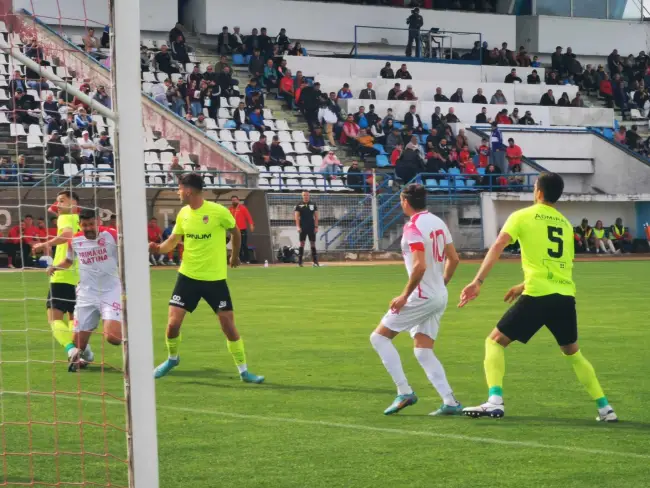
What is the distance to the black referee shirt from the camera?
32375 millimetres

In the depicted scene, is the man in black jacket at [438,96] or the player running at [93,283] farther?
the man in black jacket at [438,96]

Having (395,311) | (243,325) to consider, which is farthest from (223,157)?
(395,311)

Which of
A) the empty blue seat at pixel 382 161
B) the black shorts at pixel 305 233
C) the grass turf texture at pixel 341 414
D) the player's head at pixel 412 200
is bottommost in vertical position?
the black shorts at pixel 305 233

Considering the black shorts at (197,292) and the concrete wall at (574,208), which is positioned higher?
the black shorts at (197,292)

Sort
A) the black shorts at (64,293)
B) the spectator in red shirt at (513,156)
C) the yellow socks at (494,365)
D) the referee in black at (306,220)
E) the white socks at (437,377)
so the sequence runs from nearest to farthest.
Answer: the yellow socks at (494,365), the white socks at (437,377), the black shorts at (64,293), the referee in black at (306,220), the spectator in red shirt at (513,156)

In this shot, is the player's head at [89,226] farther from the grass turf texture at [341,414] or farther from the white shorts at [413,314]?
the white shorts at [413,314]

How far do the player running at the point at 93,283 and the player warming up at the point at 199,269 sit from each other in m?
0.64

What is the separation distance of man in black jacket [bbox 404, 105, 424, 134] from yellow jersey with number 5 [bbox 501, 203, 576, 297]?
1271 inches

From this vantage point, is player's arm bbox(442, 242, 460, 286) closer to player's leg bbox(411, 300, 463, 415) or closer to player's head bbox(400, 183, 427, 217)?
player's leg bbox(411, 300, 463, 415)

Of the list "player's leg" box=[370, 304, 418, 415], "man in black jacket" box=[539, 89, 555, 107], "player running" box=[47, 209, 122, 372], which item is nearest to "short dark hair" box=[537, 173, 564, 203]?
"player's leg" box=[370, 304, 418, 415]

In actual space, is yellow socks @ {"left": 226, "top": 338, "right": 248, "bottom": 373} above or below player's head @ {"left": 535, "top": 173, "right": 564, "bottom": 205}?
below

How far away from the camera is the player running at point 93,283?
11906 mm

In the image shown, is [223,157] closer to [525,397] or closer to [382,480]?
[525,397]

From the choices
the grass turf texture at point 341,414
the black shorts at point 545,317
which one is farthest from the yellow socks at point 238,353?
the black shorts at point 545,317
